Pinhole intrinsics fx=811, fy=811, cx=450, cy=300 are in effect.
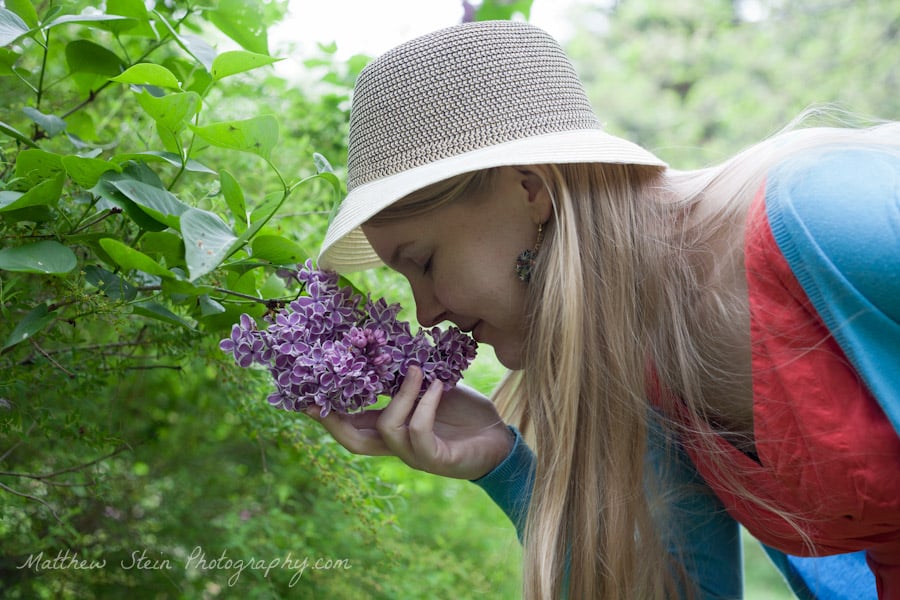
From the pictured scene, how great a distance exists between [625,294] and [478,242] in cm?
19

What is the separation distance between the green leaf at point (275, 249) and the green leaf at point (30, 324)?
0.20 m

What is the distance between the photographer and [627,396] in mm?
995

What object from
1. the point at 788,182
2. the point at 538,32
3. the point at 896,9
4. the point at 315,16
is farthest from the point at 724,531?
the point at 896,9

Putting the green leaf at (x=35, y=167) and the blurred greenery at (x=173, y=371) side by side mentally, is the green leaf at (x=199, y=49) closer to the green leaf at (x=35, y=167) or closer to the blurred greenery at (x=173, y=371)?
the blurred greenery at (x=173, y=371)

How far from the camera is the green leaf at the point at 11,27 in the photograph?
72cm

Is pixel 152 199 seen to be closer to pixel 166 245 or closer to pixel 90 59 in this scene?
pixel 166 245

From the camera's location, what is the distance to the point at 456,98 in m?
0.92

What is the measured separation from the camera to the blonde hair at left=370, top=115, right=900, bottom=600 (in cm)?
97

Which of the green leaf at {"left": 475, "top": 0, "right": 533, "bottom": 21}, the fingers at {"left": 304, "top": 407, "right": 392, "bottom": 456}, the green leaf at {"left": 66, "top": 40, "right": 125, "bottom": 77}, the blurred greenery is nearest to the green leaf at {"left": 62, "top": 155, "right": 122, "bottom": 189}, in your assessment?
the blurred greenery

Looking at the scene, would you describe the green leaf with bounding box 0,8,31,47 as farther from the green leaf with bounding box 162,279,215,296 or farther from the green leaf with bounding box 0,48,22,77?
the green leaf with bounding box 162,279,215,296

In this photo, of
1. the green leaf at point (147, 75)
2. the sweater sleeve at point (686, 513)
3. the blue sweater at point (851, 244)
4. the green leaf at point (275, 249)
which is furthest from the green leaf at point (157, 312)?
the blue sweater at point (851, 244)

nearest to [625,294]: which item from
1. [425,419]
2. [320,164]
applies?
[425,419]

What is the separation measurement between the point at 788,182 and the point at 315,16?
0.98m

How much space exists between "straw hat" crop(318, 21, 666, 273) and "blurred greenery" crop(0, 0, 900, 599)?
0.39 ft
